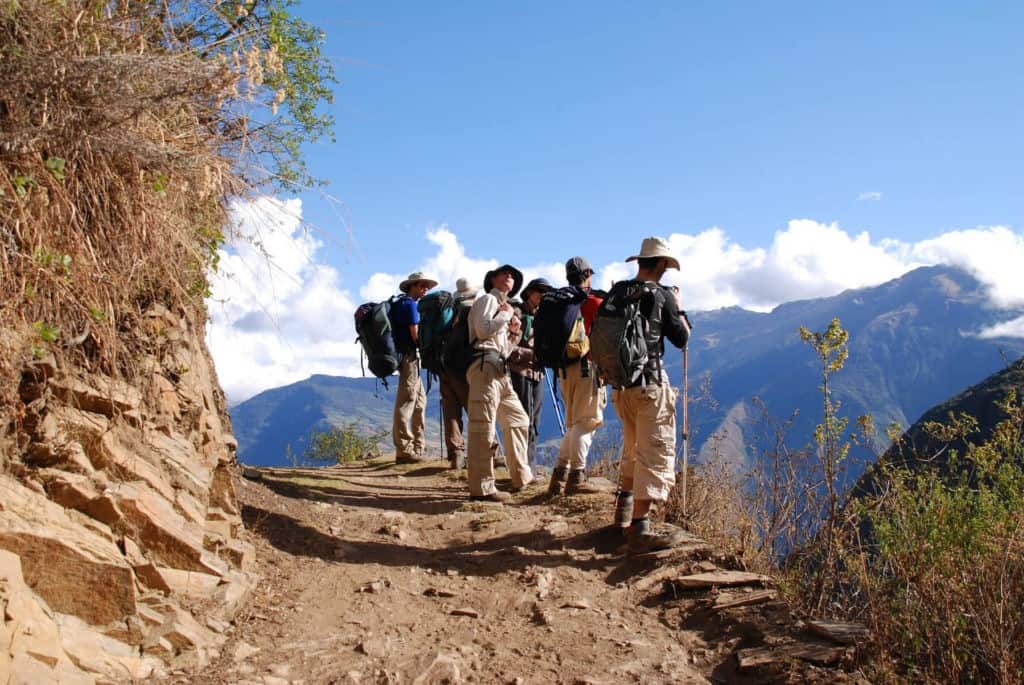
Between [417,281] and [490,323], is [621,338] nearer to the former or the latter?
[490,323]

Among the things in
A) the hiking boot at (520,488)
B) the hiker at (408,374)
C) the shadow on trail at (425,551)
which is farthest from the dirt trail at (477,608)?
the hiker at (408,374)

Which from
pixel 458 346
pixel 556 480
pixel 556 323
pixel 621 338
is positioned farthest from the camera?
pixel 458 346

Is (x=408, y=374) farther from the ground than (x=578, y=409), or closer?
farther from the ground

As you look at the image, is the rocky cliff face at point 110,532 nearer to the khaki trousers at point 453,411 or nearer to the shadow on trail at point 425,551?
the shadow on trail at point 425,551

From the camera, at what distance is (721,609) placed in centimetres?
557

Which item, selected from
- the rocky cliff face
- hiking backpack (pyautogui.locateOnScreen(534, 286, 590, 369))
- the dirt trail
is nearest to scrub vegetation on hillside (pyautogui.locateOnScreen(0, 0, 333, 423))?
the rocky cliff face

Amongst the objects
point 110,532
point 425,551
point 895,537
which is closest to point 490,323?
point 425,551

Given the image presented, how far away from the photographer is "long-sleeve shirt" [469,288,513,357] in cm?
876

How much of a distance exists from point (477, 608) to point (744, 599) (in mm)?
1909

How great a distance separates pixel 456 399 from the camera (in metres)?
11.4

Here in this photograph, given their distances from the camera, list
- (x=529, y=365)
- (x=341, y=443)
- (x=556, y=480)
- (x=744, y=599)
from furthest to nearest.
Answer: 1. (x=341, y=443)
2. (x=529, y=365)
3. (x=556, y=480)
4. (x=744, y=599)

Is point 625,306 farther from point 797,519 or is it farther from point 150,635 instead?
point 150,635

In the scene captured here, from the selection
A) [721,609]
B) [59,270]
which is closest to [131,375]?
[59,270]

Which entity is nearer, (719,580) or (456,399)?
(719,580)
